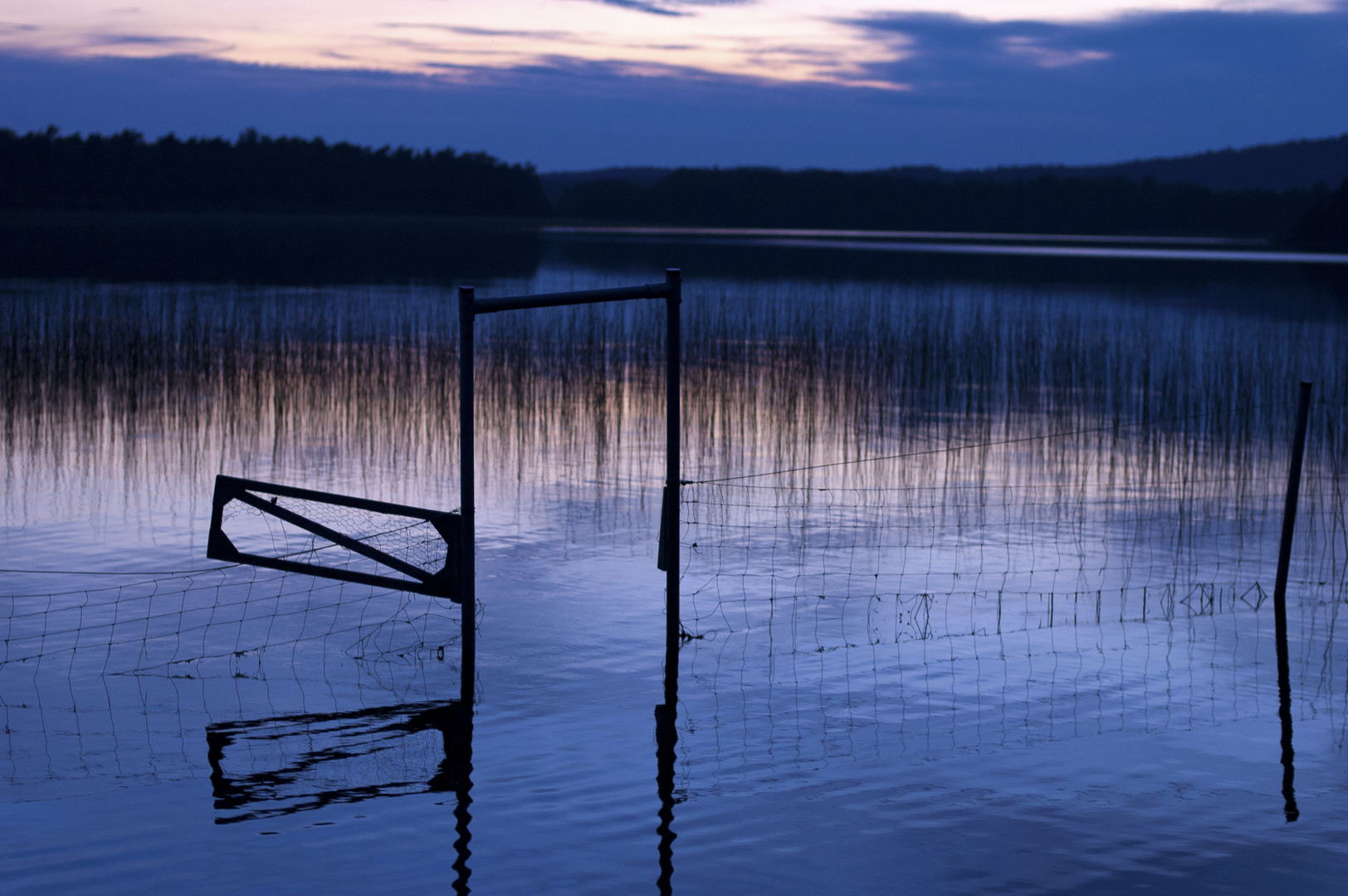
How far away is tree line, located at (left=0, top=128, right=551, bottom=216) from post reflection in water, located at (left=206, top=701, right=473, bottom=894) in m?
79.5

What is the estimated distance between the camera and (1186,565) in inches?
371

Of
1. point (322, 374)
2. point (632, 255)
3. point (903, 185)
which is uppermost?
point (903, 185)

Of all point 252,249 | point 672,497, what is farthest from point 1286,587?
point 252,249

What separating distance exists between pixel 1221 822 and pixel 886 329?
16383 mm

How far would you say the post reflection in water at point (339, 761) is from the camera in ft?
17.0

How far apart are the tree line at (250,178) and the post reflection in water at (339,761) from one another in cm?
7952

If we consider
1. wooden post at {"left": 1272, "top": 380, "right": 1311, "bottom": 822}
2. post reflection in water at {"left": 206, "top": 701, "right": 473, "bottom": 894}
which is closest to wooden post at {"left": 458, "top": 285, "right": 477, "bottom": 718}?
post reflection in water at {"left": 206, "top": 701, "right": 473, "bottom": 894}

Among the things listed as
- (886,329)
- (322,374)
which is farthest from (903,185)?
(322,374)

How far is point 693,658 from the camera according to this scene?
719 cm

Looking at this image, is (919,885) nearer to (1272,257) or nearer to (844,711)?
(844,711)

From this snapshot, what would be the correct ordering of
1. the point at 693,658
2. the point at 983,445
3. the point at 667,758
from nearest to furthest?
the point at 667,758, the point at 693,658, the point at 983,445

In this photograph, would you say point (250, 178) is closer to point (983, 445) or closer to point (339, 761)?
point (983, 445)

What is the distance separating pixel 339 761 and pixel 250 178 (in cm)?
8556

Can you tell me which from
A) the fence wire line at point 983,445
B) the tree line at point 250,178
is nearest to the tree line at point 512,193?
the tree line at point 250,178
